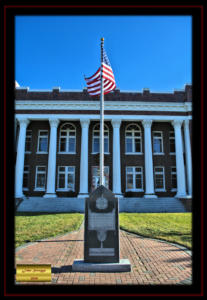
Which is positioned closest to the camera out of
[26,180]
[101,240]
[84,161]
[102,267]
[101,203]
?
[102,267]

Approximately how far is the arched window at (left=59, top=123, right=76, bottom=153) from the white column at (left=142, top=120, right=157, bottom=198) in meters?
7.59

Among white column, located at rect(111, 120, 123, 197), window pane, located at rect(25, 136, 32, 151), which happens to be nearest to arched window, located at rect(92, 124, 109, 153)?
white column, located at rect(111, 120, 123, 197)

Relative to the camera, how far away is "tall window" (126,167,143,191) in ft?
70.5

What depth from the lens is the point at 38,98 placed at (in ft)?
72.3

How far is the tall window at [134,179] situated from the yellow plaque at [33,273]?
712 inches

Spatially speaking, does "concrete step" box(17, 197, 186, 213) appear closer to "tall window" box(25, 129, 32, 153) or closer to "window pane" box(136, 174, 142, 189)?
"window pane" box(136, 174, 142, 189)

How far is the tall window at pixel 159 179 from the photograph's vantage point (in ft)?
71.1

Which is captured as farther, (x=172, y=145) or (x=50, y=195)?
(x=172, y=145)

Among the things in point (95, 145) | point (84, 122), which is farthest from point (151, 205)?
point (84, 122)

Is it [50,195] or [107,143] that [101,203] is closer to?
[50,195]

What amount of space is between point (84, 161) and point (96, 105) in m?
5.93

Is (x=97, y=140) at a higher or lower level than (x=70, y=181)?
higher

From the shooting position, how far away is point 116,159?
2038 centimetres
